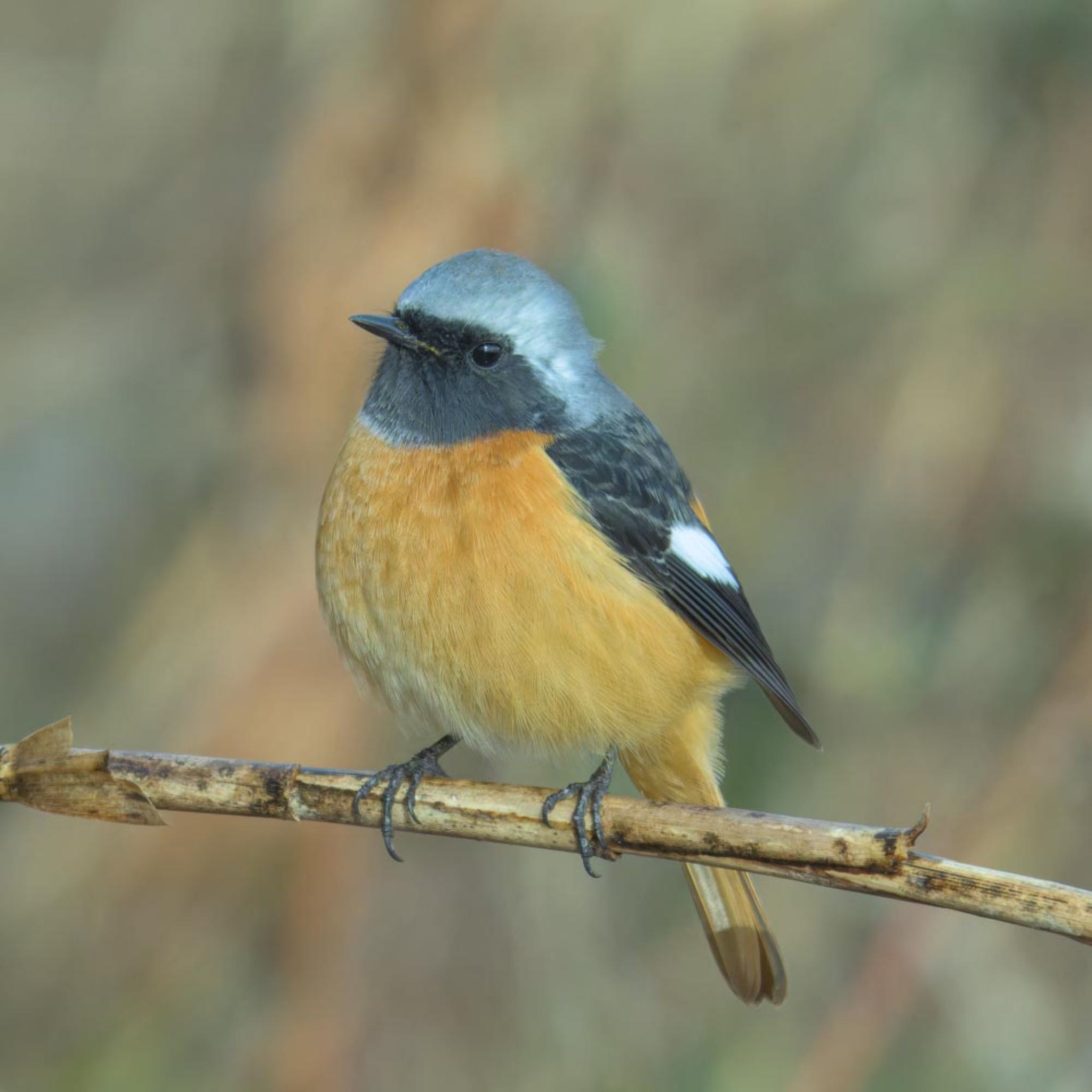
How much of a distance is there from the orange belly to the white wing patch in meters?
0.23

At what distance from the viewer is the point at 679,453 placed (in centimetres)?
538

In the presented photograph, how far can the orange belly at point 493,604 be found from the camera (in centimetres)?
369

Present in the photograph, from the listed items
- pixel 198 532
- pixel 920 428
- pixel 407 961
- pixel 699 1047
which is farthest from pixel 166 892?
pixel 920 428

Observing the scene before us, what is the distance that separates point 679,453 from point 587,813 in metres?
2.10

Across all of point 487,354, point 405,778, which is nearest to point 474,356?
point 487,354

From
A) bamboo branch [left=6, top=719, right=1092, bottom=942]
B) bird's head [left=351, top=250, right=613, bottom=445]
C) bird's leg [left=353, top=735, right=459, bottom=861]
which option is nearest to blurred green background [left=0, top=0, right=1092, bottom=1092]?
bird's leg [left=353, top=735, right=459, bottom=861]

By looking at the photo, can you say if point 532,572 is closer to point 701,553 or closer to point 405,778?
point 405,778

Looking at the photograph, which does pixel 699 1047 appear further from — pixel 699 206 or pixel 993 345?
pixel 699 206

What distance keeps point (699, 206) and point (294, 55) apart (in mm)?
1741

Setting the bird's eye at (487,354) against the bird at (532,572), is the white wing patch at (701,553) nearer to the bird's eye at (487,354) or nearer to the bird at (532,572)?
the bird at (532,572)

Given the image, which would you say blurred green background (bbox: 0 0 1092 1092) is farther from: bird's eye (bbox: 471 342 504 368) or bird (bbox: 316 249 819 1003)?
bird's eye (bbox: 471 342 504 368)

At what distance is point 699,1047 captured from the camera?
4789 mm

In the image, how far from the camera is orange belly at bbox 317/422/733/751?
3693mm

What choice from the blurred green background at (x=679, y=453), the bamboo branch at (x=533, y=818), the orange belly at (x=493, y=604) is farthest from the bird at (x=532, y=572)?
the blurred green background at (x=679, y=453)
